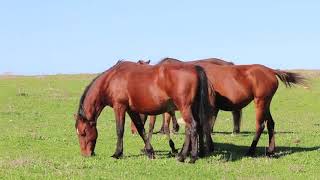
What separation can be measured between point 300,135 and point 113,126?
7517mm

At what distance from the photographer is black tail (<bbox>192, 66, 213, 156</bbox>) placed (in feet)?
40.0

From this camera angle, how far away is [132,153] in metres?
14.2

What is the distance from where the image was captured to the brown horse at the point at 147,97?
39.8ft

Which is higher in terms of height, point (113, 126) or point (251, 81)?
Answer: point (251, 81)

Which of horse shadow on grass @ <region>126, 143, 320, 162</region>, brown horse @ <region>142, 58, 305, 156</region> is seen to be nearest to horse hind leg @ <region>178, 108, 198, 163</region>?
horse shadow on grass @ <region>126, 143, 320, 162</region>

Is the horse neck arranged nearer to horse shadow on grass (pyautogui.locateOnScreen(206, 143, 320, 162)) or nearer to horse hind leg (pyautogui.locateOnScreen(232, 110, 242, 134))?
horse shadow on grass (pyautogui.locateOnScreen(206, 143, 320, 162))

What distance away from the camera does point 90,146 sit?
43.4 ft

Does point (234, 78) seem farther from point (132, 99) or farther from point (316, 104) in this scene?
point (316, 104)

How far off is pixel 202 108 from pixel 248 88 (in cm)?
199

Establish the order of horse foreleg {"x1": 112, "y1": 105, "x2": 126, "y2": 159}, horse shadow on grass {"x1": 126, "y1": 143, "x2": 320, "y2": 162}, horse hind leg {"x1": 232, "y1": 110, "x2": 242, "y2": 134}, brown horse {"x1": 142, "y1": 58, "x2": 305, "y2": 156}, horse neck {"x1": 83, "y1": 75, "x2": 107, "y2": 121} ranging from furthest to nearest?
1. horse hind leg {"x1": 232, "y1": 110, "x2": 242, "y2": 134}
2. brown horse {"x1": 142, "y1": 58, "x2": 305, "y2": 156}
3. horse shadow on grass {"x1": 126, "y1": 143, "x2": 320, "y2": 162}
4. horse neck {"x1": 83, "y1": 75, "x2": 107, "y2": 121}
5. horse foreleg {"x1": 112, "y1": 105, "x2": 126, "y2": 159}

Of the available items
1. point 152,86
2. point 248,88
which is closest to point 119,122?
point 152,86

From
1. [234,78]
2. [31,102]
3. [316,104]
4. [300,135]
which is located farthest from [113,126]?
[316,104]

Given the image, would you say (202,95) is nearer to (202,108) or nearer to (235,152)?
(202,108)

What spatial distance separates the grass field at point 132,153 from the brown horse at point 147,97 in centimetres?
60
